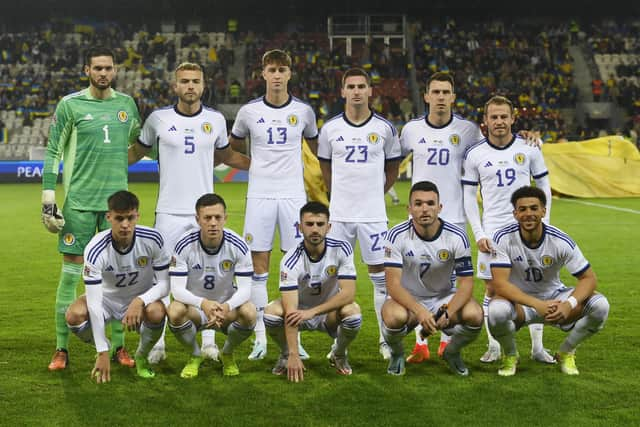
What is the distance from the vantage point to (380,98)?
2973cm

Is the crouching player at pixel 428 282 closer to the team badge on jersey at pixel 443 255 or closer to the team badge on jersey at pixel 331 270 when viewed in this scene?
the team badge on jersey at pixel 443 255

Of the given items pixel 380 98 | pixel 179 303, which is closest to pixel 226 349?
pixel 179 303

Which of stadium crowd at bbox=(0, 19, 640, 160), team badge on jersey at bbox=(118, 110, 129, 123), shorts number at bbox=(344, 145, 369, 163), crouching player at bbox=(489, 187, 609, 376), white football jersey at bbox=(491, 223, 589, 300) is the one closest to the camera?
crouching player at bbox=(489, 187, 609, 376)

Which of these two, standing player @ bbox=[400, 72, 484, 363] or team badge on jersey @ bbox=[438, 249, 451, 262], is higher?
standing player @ bbox=[400, 72, 484, 363]

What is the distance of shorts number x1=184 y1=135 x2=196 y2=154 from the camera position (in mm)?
5742

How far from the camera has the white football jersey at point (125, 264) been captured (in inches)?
199

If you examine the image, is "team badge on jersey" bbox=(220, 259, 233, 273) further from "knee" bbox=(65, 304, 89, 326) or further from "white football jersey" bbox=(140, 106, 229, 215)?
"knee" bbox=(65, 304, 89, 326)

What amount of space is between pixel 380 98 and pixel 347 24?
5.30 m

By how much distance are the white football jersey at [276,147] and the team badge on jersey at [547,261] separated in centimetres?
176

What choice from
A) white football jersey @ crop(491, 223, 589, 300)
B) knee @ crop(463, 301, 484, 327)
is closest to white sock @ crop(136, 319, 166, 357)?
knee @ crop(463, 301, 484, 327)

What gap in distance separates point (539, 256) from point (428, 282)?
2.31ft

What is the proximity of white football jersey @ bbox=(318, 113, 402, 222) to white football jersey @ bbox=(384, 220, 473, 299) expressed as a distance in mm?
606

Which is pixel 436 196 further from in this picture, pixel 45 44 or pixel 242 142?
pixel 45 44

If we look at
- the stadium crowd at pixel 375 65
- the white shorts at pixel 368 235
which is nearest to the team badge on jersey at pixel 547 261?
the white shorts at pixel 368 235
